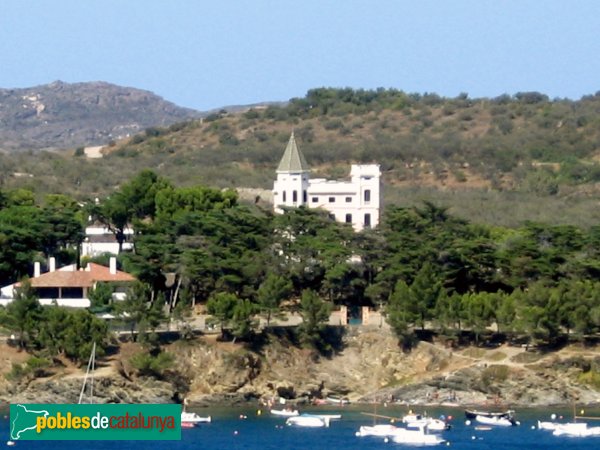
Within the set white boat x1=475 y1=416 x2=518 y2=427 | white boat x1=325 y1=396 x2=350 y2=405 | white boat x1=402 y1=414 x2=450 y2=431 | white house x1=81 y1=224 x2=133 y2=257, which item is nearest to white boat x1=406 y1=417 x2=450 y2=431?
white boat x1=402 y1=414 x2=450 y2=431

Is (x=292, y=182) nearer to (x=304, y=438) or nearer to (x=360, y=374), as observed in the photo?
(x=360, y=374)

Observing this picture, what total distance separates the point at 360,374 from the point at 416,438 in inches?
425

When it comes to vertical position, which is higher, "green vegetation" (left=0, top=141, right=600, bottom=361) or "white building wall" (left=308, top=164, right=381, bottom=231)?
"white building wall" (left=308, top=164, right=381, bottom=231)

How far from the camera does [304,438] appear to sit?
6444 cm

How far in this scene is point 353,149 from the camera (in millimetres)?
137750

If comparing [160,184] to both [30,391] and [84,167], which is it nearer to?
[30,391]

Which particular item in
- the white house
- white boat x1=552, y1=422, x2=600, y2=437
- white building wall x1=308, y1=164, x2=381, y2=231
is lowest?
white boat x1=552, y1=422, x2=600, y2=437

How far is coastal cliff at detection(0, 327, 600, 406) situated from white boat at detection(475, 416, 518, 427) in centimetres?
400

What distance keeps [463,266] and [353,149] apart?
59450 mm

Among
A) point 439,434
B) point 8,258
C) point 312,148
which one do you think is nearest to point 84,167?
point 312,148

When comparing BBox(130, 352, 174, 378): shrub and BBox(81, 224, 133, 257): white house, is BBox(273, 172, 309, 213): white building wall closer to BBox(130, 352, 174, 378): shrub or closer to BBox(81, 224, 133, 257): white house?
BBox(81, 224, 133, 257): white house

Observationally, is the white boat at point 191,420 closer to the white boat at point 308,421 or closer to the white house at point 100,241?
the white boat at point 308,421

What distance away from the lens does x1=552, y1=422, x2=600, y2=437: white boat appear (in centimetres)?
6594

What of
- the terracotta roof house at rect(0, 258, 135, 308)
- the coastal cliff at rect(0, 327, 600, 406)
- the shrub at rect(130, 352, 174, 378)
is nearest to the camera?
the shrub at rect(130, 352, 174, 378)
